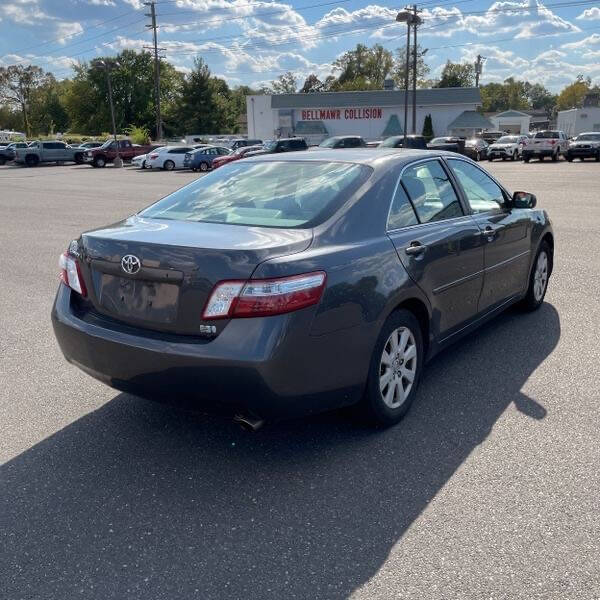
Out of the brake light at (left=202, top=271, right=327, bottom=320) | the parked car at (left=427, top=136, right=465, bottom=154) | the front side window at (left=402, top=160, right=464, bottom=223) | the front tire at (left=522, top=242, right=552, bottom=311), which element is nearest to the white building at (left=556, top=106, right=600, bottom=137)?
the parked car at (left=427, top=136, right=465, bottom=154)

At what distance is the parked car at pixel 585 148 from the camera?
3478cm

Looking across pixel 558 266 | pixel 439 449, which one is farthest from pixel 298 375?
pixel 558 266

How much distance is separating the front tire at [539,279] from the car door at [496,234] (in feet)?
0.97

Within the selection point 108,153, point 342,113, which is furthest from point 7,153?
point 342,113

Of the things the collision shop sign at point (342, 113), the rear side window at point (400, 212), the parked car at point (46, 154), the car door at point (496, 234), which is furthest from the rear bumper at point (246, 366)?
the collision shop sign at point (342, 113)

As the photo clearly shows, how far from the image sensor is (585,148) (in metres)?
34.9

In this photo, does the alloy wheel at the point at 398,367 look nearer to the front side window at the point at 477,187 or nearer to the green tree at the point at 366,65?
the front side window at the point at 477,187

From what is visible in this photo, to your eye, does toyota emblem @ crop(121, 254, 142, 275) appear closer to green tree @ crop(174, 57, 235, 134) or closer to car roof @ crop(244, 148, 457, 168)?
car roof @ crop(244, 148, 457, 168)

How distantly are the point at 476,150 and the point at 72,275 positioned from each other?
39030mm

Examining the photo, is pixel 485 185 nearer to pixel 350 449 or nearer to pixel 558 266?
pixel 350 449

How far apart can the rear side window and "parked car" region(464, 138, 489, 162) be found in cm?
3615

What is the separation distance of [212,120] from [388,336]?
257ft

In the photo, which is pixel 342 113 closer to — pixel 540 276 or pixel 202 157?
pixel 202 157

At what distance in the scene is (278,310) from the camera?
2977 millimetres
